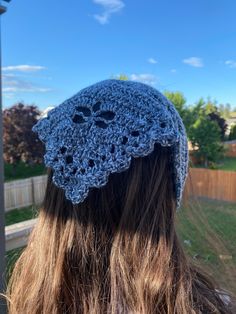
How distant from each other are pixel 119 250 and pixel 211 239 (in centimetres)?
71

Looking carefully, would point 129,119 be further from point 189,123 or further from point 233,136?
point 233,136

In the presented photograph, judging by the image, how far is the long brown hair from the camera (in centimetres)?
80

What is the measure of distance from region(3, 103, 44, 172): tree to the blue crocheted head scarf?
1037cm

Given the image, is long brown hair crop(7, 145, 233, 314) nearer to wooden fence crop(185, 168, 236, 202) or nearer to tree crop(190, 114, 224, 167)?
wooden fence crop(185, 168, 236, 202)

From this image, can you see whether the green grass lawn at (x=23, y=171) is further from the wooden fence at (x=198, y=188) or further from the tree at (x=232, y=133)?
the tree at (x=232, y=133)

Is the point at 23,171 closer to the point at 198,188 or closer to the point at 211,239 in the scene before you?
the point at 198,188

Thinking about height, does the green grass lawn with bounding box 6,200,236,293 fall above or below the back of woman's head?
below

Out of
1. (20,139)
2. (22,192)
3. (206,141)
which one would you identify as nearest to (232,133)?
(206,141)

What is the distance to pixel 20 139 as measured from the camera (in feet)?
36.4

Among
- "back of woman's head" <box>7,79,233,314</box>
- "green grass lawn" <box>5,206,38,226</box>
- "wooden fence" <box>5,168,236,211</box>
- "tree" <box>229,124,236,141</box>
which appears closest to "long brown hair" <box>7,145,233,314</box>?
"back of woman's head" <box>7,79,233,314</box>

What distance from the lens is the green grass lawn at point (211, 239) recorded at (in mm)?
1406

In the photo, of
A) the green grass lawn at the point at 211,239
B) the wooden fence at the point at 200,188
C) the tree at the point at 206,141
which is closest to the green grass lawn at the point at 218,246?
the green grass lawn at the point at 211,239

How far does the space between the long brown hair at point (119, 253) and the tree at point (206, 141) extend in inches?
559

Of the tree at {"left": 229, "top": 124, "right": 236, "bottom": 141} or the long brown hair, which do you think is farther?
the tree at {"left": 229, "top": 124, "right": 236, "bottom": 141}
